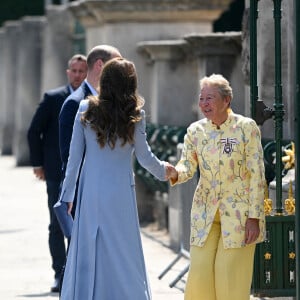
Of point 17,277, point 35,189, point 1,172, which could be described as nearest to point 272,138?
point 17,277

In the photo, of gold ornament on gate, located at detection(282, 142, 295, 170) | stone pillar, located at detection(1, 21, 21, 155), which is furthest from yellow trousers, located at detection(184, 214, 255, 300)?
stone pillar, located at detection(1, 21, 21, 155)

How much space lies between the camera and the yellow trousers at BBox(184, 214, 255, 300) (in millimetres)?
7910

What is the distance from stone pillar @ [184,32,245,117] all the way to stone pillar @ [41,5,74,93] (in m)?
12.3

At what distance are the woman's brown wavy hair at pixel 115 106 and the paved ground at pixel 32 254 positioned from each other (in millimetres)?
2736

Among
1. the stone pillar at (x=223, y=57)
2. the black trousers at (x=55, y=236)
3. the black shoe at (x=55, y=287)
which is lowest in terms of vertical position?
the black shoe at (x=55, y=287)

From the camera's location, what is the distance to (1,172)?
27.3 metres

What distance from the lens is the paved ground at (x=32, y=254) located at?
1105 centimetres

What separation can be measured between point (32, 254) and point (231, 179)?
5979mm

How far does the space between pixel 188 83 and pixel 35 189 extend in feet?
22.4

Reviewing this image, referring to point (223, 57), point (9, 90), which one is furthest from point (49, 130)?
point (9, 90)

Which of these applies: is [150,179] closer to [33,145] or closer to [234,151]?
[33,145]

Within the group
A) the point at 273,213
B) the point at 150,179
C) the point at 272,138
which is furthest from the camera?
the point at 150,179

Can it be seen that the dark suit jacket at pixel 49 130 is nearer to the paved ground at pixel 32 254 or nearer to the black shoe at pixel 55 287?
the black shoe at pixel 55 287

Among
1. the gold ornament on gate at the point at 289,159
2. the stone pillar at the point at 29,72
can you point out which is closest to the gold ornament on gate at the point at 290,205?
the gold ornament on gate at the point at 289,159
